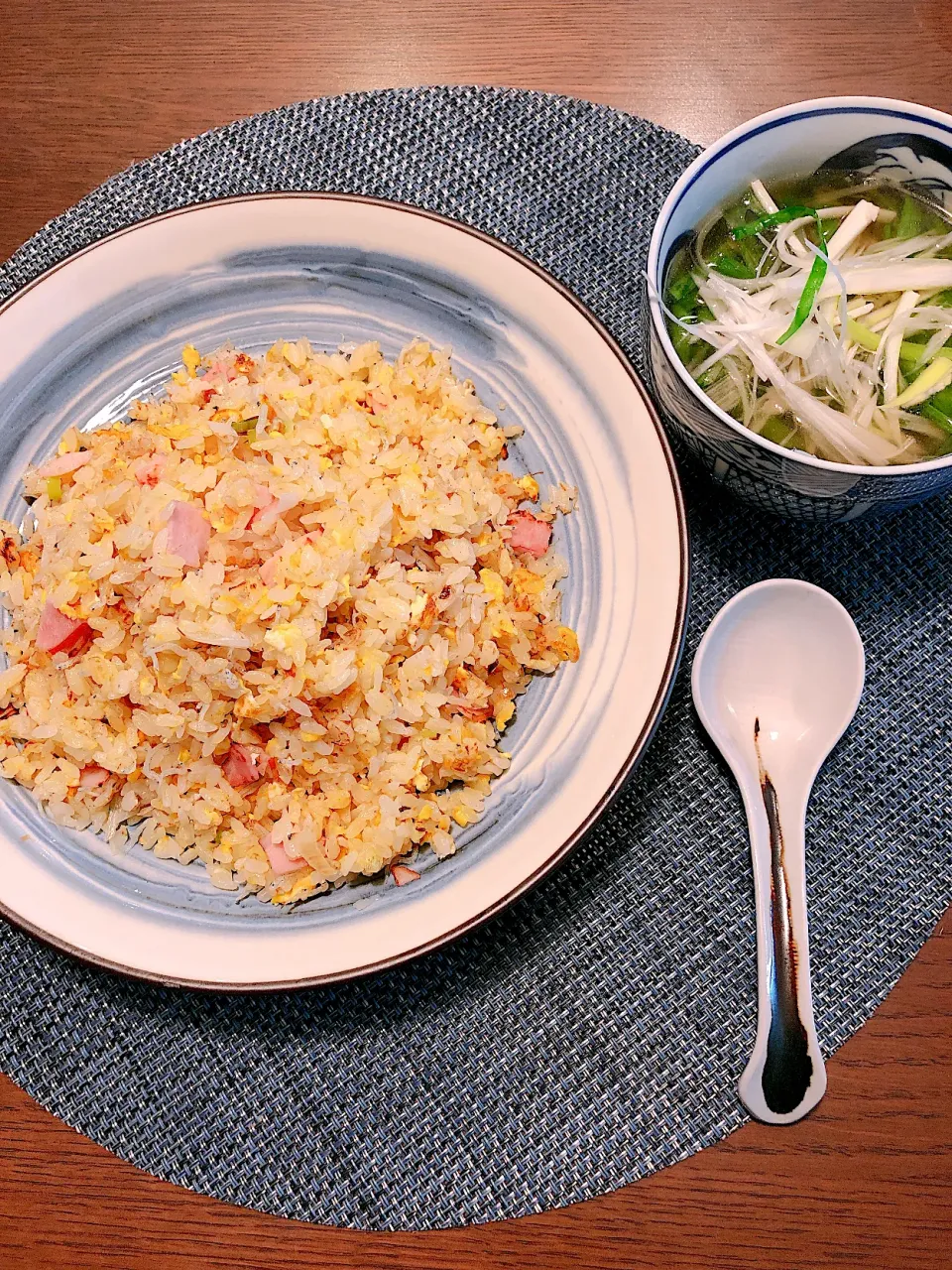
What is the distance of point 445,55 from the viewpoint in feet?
6.94

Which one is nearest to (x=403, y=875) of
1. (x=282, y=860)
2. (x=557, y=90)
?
(x=282, y=860)

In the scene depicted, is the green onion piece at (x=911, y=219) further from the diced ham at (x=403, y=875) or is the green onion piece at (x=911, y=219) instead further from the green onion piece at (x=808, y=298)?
the diced ham at (x=403, y=875)

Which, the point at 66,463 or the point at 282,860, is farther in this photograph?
the point at 66,463

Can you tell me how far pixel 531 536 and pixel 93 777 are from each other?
2.69 feet

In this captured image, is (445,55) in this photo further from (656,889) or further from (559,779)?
(656,889)

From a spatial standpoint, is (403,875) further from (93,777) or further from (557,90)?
(557,90)

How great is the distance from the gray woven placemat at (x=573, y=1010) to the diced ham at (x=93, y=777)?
316 mm

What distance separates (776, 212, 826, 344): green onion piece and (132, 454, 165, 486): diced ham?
3.34 feet

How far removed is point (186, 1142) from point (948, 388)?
1.74 meters

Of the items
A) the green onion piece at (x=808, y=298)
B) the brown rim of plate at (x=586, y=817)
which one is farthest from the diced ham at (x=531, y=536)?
the green onion piece at (x=808, y=298)

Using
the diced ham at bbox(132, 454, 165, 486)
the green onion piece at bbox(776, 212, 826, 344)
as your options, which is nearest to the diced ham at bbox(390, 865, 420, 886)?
the diced ham at bbox(132, 454, 165, 486)

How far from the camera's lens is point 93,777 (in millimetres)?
1596

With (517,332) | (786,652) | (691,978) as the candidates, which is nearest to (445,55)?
(517,332)

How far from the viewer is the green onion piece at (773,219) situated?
5.34 ft
